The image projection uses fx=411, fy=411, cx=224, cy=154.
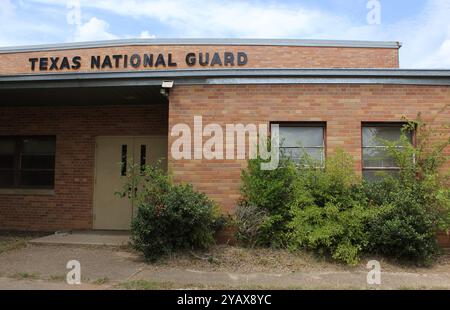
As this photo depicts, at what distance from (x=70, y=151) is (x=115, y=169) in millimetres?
1293

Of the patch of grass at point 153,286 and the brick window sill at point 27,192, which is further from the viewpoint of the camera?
the brick window sill at point 27,192

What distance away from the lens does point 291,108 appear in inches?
332

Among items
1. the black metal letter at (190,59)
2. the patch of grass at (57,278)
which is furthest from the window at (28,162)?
the black metal letter at (190,59)

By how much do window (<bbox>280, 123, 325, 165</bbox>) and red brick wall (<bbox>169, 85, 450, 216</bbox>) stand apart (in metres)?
0.21

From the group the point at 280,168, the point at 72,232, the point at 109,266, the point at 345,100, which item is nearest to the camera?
the point at 109,266

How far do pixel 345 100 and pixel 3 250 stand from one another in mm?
7418

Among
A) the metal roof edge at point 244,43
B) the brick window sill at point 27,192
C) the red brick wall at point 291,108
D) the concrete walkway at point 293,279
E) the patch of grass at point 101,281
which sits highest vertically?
the metal roof edge at point 244,43

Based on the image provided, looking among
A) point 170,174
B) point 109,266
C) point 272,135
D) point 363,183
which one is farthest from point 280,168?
point 109,266

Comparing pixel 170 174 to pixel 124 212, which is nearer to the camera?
pixel 170 174

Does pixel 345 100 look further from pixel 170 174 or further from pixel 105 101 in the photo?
pixel 105 101

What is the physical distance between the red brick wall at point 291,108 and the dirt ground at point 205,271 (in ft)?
5.11

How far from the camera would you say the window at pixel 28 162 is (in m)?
10.9

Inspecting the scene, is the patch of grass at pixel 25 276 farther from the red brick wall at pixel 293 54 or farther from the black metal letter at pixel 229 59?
the black metal letter at pixel 229 59

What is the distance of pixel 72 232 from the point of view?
9.91 metres
